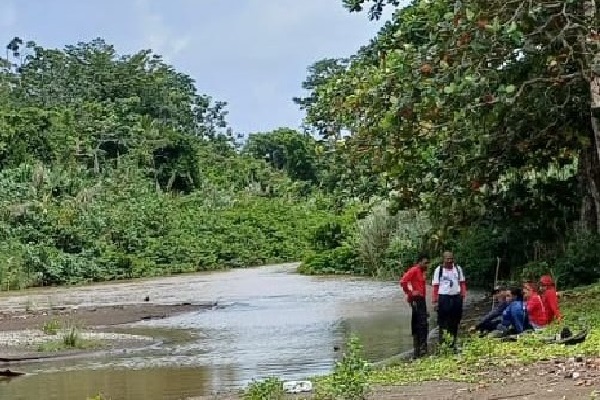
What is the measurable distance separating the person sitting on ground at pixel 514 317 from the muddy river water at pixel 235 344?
3133 mm

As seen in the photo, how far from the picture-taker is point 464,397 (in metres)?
9.25

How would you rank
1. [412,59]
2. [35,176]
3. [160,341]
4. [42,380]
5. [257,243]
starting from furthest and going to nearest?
[257,243] → [35,176] → [160,341] → [42,380] → [412,59]

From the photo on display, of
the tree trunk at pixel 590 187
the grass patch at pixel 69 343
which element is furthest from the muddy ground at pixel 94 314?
the tree trunk at pixel 590 187

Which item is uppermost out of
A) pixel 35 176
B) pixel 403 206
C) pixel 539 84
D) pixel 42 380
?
pixel 35 176

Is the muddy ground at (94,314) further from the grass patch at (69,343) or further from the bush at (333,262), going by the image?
the bush at (333,262)

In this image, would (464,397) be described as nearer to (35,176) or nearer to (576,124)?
(576,124)

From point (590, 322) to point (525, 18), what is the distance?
154 inches

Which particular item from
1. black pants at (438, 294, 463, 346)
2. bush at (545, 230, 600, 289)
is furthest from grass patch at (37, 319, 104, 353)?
bush at (545, 230, 600, 289)

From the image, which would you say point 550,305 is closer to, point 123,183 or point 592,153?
point 592,153

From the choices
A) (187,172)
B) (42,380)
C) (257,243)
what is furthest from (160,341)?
(187,172)

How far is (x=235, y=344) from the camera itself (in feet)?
67.8

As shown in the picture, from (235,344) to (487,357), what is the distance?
10161mm

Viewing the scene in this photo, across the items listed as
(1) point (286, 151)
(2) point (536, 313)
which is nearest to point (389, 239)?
(2) point (536, 313)

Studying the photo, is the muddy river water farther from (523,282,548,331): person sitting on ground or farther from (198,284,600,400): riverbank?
(523,282,548,331): person sitting on ground
